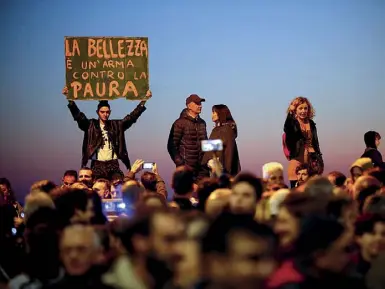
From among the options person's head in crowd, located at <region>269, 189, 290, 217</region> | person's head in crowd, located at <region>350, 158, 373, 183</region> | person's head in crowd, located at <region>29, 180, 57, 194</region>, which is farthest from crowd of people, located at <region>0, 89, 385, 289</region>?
person's head in crowd, located at <region>350, 158, 373, 183</region>

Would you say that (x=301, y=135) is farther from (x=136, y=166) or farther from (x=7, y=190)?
(x=7, y=190)

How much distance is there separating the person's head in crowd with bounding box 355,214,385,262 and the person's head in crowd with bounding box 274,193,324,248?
27 centimetres

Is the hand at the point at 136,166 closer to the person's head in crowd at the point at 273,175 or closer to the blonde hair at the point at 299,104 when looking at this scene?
the blonde hair at the point at 299,104

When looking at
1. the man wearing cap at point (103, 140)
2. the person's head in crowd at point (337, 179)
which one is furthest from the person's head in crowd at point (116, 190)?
the person's head in crowd at point (337, 179)

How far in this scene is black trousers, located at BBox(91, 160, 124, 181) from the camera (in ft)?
37.5

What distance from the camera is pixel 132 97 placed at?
1147 centimetres

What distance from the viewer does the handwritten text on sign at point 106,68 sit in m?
11.4

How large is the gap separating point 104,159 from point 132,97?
0.82m

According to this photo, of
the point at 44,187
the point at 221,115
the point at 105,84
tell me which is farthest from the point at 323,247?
the point at 105,84

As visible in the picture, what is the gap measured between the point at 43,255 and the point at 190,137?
631 centimetres

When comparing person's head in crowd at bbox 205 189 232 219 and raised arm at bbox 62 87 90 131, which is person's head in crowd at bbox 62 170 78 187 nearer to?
raised arm at bbox 62 87 90 131

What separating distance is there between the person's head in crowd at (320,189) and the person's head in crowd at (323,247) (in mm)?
365

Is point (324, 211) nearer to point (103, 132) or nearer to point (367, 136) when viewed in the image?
point (367, 136)

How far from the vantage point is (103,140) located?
11.6 metres
